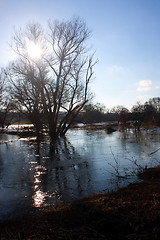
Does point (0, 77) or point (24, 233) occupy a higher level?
point (0, 77)

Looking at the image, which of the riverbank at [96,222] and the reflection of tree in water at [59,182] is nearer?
the riverbank at [96,222]

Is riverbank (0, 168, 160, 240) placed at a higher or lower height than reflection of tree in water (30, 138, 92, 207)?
higher

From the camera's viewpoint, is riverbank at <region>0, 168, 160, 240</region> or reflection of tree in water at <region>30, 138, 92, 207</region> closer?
riverbank at <region>0, 168, 160, 240</region>

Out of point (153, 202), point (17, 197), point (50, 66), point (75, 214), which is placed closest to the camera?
point (75, 214)

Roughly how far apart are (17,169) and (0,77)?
34227mm

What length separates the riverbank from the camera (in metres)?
2.57

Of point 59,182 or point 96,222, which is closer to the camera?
point 96,222

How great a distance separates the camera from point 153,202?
3.52 m

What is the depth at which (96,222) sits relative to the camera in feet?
9.45

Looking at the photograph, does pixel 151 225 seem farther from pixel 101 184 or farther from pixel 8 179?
pixel 8 179

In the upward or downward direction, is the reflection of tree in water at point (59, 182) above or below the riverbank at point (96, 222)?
below

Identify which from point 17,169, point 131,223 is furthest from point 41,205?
point 17,169

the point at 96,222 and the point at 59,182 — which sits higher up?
the point at 96,222

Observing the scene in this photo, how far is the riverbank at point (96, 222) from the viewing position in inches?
101
